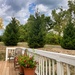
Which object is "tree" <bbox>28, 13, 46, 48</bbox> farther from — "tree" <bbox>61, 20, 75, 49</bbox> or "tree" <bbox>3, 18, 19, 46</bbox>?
"tree" <bbox>61, 20, 75, 49</bbox>

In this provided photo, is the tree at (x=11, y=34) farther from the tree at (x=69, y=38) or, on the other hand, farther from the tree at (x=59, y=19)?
the tree at (x=59, y=19)

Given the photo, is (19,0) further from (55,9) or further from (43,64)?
(55,9)

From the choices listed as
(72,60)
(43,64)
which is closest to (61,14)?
(43,64)

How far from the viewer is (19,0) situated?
937 cm

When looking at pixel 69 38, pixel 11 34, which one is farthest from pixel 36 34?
pixel 69 38

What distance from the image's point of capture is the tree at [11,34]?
16330 millimetres

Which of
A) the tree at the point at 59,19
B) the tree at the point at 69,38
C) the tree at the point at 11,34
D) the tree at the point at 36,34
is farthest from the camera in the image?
the tree at the point at 59,19

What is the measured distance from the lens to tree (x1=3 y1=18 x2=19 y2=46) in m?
16.3

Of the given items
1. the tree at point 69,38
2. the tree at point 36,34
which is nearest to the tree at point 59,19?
the tree at point 36,34

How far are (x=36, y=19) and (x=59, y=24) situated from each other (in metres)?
8.55

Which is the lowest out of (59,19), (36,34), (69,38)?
(69,38)

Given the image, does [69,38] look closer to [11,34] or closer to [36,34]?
[36,34]

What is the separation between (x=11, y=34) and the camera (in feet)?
53.0

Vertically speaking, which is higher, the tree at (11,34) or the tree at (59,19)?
the tree at (59,19)
